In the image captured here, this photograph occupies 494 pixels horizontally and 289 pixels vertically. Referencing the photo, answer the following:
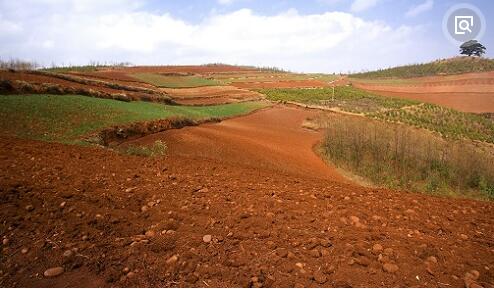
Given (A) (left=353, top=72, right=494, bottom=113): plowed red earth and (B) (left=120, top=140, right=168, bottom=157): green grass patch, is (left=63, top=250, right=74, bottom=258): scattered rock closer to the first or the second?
(B) (left=120, top=140, right=168, bottom=157): green grass patch

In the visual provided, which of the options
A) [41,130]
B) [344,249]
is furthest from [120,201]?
[41,130]

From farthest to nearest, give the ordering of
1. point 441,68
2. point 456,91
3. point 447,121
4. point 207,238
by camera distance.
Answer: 1. point 441,68
2. point 456,91
3. point 447,121
4. point 207,238

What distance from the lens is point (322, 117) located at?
2719 centimetres

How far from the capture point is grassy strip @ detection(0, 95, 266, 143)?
34.7ft

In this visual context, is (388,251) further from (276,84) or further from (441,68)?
(441,68)

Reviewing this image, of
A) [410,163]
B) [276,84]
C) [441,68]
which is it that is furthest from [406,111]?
[441,68]

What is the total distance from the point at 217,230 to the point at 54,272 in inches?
73.3

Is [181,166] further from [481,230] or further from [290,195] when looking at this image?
[481,230]

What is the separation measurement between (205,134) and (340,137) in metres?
7.14

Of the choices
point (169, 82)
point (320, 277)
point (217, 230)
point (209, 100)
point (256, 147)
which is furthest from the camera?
point (169, 82)

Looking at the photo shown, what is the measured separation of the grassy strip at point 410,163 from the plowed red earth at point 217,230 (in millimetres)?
7929

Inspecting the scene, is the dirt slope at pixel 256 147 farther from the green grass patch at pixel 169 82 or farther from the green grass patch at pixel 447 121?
the green grass patch at pixel 169 82

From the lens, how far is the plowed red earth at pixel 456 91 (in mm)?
36912

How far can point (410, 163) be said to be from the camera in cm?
1556
